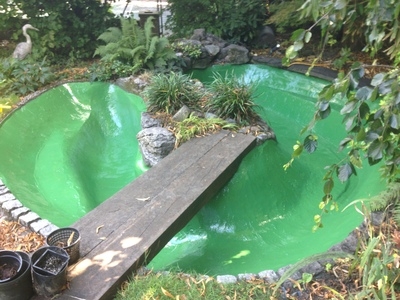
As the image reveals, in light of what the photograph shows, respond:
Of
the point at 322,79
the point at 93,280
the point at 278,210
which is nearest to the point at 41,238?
the point at 93,280

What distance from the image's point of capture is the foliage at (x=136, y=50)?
6.02 metres

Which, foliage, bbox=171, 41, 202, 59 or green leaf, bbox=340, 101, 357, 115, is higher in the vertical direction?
green leaf, bbox=340, 101, 357, 115

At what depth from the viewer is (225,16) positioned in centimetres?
780

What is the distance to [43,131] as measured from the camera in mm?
4832

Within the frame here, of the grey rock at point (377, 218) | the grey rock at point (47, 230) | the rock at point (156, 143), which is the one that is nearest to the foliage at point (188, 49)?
the rock at point (156, 143)

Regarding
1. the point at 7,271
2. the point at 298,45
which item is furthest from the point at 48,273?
the point at 298,45

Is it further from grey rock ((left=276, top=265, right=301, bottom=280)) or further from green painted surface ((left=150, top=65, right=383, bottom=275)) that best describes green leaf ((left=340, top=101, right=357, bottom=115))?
green painted surface ((left=150, top=65, right=383, bottom=275))

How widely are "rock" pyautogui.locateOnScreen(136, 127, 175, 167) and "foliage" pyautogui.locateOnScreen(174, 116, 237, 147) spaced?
0.10 meters

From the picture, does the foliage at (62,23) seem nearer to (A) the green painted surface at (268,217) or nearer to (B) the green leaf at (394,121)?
(A) the green painted surface at (268,217)

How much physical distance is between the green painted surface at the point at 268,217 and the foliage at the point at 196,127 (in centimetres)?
49

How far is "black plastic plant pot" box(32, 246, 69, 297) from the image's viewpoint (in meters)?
2.16

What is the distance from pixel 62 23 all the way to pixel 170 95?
3.67m

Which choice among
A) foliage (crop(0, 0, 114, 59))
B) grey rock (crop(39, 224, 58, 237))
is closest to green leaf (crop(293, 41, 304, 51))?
grey rock (crop(39, 224, 58, 237))

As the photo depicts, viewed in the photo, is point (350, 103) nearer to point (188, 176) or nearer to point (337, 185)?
point (188, 176)
